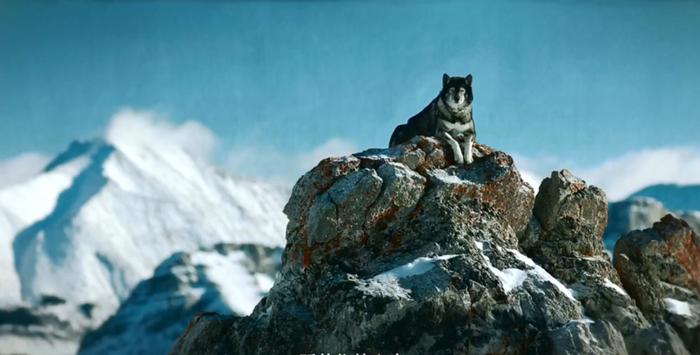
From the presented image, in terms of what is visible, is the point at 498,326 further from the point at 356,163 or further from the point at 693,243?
the point at 693,243

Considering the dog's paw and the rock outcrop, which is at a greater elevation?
the dog's paw

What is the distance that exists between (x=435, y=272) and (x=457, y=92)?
8.70 meters

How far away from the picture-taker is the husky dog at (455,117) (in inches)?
1367

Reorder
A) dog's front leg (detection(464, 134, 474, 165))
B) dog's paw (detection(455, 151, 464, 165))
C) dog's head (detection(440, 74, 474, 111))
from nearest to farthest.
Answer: dog's head (detection(440, 74, 474, 111))
dog's paw (detection(455, 151, 464, 165))
dog's front leg (detection(464, 134, 474, 165))

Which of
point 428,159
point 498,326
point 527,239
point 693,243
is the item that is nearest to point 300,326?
point 498,326

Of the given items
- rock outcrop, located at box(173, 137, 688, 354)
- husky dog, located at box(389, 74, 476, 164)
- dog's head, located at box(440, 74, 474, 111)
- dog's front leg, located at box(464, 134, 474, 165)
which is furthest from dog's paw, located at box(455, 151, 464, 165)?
dog's head, located at box(440, 74, 474, 111)

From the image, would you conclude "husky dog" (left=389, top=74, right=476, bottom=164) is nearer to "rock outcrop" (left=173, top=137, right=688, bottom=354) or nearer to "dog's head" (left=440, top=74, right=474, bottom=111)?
"dog's head" (left=440, top=74, right=474, bottom=111)

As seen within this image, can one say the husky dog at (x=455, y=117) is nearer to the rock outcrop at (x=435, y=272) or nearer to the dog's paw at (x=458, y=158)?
the dog's paw at (x=458, y=158)

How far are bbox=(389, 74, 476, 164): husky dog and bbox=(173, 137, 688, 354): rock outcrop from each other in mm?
594

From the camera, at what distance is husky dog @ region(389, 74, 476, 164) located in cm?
3472

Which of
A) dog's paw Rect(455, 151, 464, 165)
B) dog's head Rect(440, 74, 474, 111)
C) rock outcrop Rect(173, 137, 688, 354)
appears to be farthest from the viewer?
dog's paw Rect(455, 151, 464, 165)

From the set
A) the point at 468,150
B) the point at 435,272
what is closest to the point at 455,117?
the point at 468,150

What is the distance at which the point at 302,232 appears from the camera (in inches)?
1298

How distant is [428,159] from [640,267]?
12689 millimetres
